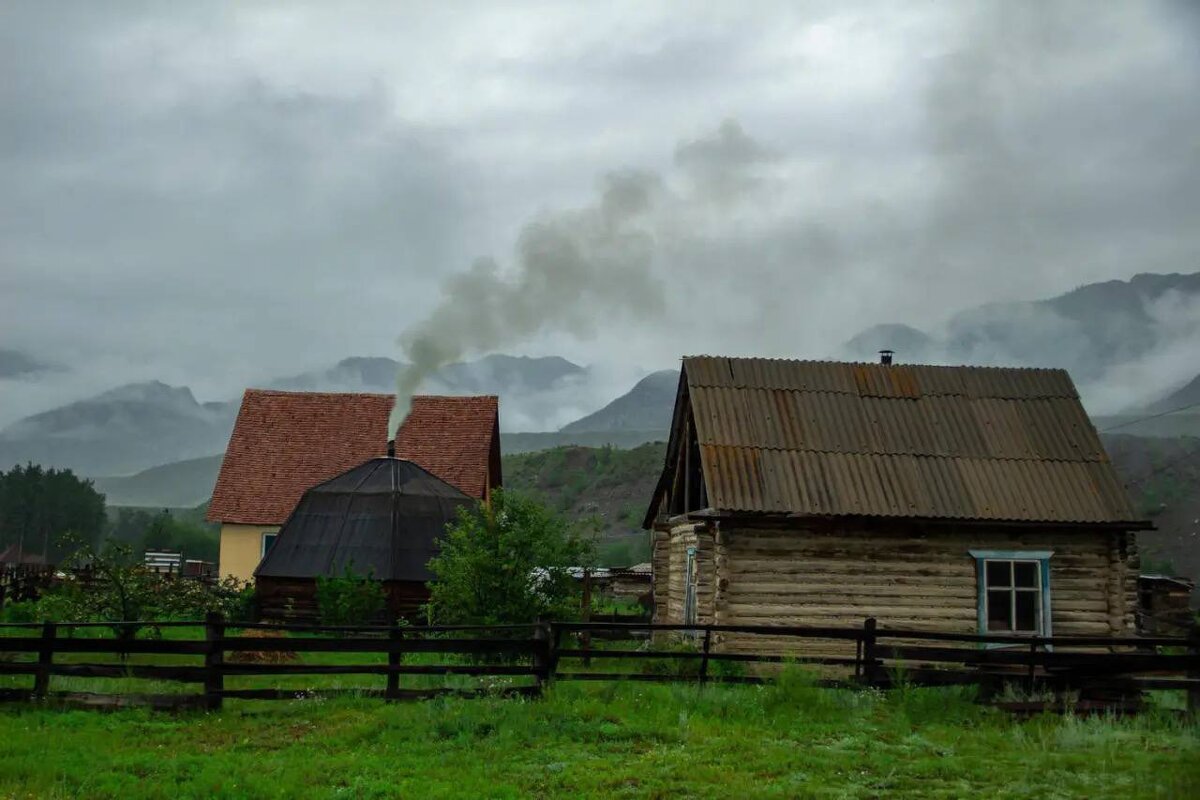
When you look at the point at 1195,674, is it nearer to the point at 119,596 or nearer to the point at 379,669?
the point at 379,669

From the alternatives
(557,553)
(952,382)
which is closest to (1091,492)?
(952,382)

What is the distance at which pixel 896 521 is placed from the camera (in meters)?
21.1

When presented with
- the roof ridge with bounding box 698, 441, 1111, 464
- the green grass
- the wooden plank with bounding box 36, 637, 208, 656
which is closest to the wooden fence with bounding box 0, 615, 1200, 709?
the wooden plank with bounding box 36, 637, 208, 656

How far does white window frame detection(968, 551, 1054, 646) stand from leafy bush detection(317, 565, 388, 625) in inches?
551

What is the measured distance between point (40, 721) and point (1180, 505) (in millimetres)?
82903

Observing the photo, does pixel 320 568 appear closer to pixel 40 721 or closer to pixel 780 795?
pixel 40 721

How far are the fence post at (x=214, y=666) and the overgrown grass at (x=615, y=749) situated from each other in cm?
30

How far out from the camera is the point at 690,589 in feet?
78.7

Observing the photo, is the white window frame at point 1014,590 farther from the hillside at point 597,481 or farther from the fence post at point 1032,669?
the hillside at point 597,481

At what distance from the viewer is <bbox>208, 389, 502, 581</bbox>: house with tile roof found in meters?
38.6

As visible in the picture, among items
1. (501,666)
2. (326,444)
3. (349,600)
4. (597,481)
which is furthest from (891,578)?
(597,481)

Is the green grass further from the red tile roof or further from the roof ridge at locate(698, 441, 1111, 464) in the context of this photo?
the red tile roof

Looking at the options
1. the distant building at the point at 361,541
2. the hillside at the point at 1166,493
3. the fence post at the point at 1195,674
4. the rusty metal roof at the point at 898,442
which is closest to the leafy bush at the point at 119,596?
the distant building at the point at 361,541

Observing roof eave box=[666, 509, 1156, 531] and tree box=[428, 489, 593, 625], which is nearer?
roof eave box=[666, 509, 1156, 531]
